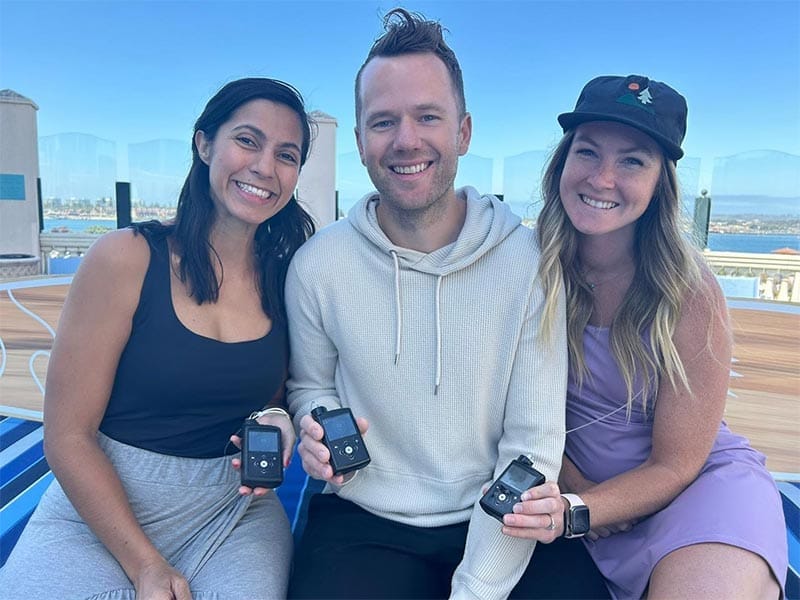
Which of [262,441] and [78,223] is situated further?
[78,223]

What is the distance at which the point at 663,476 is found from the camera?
154 cm

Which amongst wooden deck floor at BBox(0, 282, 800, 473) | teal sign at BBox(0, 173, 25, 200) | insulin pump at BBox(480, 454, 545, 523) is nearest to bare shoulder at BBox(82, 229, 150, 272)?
insulin pump at BBox(480, 454, 545, 523)

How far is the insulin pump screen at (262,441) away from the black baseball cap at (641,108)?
1.27 metres

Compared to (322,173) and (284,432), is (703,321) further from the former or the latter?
(322,173)

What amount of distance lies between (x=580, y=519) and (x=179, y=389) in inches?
46.9

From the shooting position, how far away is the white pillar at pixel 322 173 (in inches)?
274

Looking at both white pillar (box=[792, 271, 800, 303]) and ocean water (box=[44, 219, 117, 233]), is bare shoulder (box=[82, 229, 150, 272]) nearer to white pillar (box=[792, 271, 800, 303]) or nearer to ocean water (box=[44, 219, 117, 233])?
white pillar (box=[792, 271, 800, 303])

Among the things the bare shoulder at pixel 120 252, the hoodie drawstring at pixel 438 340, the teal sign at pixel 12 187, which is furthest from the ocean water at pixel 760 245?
the teal sign at pixel 12 187

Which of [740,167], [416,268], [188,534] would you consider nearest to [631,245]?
[416,268]

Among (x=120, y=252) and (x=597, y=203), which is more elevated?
(x=597, y=203)

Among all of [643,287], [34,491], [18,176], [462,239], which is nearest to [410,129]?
[462,239]

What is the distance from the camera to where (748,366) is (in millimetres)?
4082

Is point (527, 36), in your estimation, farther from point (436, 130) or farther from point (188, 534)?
point (188, 534)

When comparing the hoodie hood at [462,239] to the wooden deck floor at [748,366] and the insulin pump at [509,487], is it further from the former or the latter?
the wooden deck floor at [748,366]
